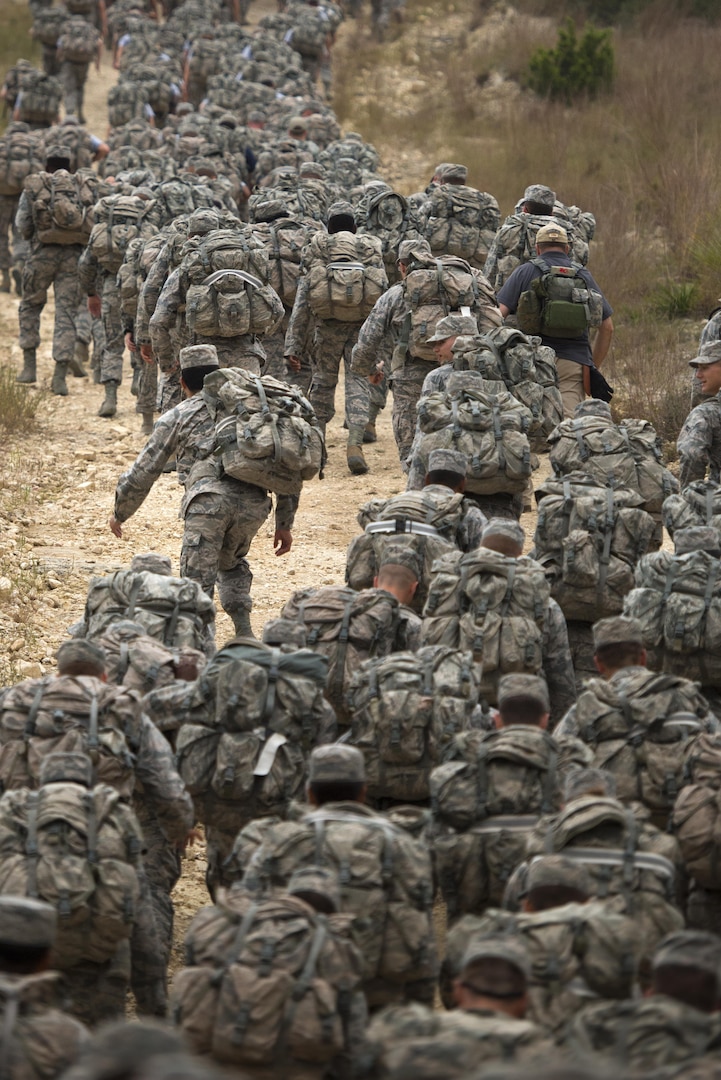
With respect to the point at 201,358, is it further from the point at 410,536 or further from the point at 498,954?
the point at 498,954

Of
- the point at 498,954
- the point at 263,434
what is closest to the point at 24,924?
the point at 498,954

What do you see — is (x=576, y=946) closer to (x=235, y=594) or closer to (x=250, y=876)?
(x=250, y=876)

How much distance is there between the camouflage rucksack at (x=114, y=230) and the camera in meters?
14.7

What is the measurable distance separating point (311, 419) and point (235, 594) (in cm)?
124

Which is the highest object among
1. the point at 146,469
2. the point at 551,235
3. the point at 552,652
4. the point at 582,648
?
the point at 551,235

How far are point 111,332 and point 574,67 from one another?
1204 cm

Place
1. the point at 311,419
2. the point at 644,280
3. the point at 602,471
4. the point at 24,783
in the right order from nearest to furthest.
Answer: the point at 24,783 → the point at 602,471 → the point at 311,419 → the point at 644,280

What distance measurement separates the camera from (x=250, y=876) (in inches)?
218

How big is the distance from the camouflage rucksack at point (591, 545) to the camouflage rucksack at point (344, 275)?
4542mm

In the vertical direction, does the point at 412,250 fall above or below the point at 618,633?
above

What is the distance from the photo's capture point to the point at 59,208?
1516 centimetres

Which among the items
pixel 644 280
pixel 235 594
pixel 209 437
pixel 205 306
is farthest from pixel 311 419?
pixel 644 280

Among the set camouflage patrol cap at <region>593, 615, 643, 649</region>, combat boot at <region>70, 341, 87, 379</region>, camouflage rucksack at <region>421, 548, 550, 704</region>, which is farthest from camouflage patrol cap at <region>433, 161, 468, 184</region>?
camouflage patrol cap at <region>593, 615, 643, 649</region>

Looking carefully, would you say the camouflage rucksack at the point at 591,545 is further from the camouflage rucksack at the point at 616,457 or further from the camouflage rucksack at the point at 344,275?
the camouflage rucksack at the point at 344,275
